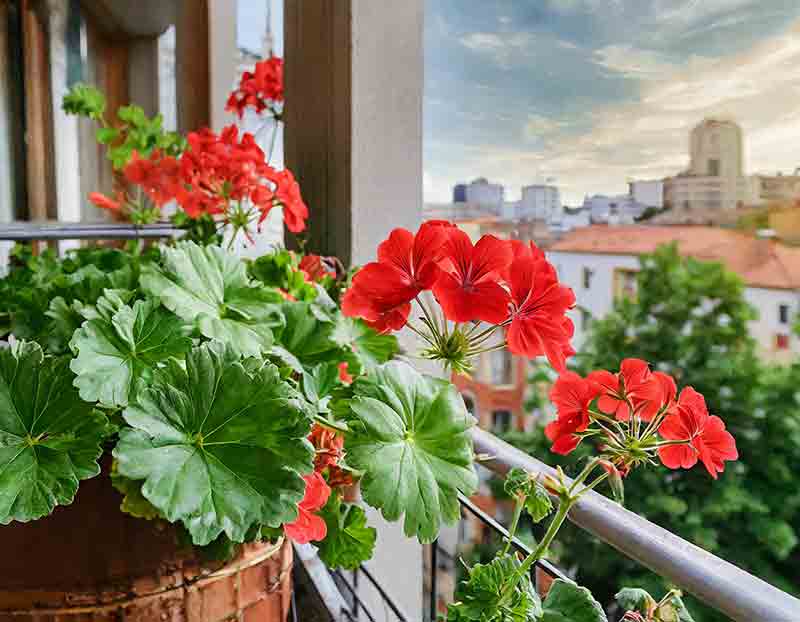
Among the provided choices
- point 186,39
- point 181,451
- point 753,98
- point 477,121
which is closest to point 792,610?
point 181,451

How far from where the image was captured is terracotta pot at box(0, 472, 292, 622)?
46 centimetres

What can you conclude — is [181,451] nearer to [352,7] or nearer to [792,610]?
[792,610]

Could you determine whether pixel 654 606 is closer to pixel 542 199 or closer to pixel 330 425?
pixel 330 425

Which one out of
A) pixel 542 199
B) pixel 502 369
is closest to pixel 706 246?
pixel 502 369

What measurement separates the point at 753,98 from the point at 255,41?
15.5 ft

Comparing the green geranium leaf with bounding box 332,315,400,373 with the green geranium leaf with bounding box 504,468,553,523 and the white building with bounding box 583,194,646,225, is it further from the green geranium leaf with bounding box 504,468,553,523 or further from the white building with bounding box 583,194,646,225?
the white building with bounding box 583,194,646,225

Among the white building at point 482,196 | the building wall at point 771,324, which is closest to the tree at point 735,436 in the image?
the building wall at point 771,324

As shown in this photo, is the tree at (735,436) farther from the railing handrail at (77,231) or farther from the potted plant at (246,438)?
the potted plant at (246,438)

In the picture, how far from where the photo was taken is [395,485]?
1.26ft

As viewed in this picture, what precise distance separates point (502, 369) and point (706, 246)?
2.20 m

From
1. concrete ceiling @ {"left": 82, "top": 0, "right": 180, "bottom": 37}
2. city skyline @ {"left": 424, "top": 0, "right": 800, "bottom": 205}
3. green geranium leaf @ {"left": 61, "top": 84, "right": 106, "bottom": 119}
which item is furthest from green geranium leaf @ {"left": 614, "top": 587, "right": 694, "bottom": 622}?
→ city skyline @ {"left": 424, "top": 0, "right": 800, "bottom": 205}

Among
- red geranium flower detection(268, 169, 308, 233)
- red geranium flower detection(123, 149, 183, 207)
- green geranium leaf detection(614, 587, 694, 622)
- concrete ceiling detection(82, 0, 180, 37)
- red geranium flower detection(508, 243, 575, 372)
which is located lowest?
green geranium leaf detection(614, 587, 694, 622)

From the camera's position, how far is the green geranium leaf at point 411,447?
38cm

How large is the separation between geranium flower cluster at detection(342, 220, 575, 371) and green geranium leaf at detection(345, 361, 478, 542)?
0.03 m
